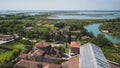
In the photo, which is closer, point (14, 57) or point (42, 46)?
point (14, 57)

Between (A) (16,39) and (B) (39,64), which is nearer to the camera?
(B) (39,64)

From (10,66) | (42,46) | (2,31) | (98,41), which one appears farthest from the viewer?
(2,31)

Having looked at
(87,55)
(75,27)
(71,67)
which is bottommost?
(75,27)

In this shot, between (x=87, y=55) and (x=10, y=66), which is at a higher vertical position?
(x=87, y=55)

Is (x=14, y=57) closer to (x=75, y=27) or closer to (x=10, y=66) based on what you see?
(x=10, y=66)

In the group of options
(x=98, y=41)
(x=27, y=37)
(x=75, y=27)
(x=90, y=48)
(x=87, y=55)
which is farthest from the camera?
(x=75, y=27)

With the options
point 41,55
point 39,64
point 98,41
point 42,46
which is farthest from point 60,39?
point 39,64

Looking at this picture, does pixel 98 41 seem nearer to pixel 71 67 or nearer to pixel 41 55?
pixel 41 55

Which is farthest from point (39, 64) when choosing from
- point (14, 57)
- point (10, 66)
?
point (14, 57)

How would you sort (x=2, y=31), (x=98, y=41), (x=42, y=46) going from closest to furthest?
(x=42, y=46) → (x=98, y=41) → (x=2, y=31)
